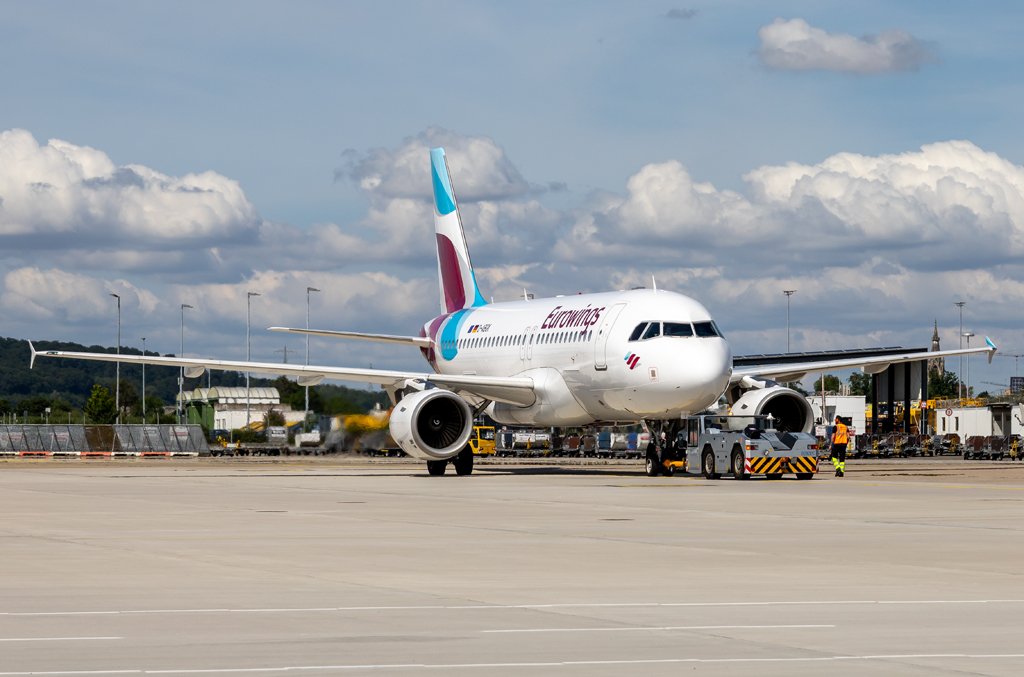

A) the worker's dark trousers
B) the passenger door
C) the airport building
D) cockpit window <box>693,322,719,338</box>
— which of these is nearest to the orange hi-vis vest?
the worker's dark trousers

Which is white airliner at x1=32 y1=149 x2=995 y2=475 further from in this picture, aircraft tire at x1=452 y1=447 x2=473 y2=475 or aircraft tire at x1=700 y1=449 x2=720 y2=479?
aircraft tire at x1=700 y1=449 x2=720 y2=479

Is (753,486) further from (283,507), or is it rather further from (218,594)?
(218,594)

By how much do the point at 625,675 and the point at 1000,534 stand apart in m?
13.6

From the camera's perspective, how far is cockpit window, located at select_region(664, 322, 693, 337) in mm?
41781

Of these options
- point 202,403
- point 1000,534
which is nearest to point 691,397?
point 1000,534

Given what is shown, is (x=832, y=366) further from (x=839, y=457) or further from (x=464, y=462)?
(x=464, y=462)

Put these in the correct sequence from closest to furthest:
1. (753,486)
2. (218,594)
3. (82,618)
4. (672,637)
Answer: (672,637)
(82,618)
(218,594)
(753,486)

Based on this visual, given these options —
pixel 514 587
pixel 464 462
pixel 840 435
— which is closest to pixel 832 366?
pixel 840 435

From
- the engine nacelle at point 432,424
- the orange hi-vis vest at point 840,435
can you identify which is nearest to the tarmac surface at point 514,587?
the engine nacelle at point 432,424

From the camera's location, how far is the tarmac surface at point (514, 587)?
35.9 feet

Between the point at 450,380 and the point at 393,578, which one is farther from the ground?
the point at 450,380

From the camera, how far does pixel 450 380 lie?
151 feet

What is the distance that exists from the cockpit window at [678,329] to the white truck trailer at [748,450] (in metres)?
2.76

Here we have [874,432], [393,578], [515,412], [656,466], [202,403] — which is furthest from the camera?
[202,403]
